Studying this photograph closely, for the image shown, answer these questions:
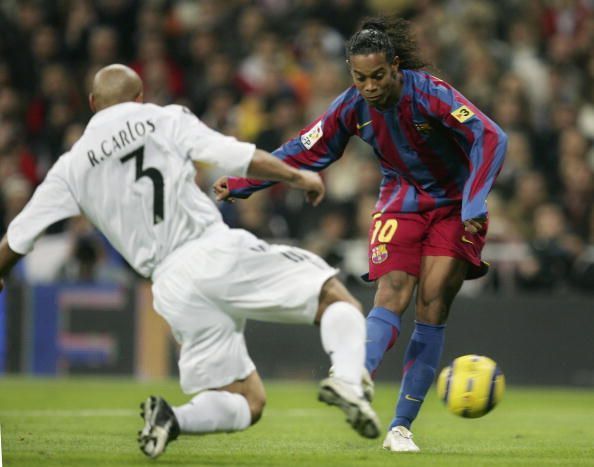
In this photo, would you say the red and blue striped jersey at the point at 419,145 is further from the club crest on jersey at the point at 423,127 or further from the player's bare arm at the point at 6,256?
the player's bare arm at the point at 6,256

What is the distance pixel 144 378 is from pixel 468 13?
19.7ft

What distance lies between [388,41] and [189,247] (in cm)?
160

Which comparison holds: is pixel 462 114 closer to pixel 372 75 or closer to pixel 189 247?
pixel 372 75

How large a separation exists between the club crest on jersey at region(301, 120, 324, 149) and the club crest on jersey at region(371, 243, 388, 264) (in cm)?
70

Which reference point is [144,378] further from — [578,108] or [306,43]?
[578,108]

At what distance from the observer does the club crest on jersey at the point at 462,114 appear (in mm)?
6922

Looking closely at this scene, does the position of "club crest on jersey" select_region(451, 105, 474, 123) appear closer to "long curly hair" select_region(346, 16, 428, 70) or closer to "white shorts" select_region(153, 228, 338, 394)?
"long curly hair" select_region(346, 16, 428, 70)

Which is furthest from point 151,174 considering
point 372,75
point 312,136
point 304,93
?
point 304,93

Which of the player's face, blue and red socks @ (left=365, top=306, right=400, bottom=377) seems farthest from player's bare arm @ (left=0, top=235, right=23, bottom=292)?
the player's face

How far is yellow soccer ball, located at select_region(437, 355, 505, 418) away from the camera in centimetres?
704

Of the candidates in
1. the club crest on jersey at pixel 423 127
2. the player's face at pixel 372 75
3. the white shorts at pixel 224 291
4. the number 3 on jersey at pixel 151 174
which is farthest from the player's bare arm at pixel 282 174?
the club crest on jersey at pixel 423 127

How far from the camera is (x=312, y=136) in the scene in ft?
24.1

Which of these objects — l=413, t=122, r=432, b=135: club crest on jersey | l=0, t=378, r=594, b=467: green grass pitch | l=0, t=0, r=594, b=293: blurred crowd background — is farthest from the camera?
l=0, t=0, r=594, b=293: blurred crowd background

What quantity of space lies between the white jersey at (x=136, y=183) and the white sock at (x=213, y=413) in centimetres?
69
